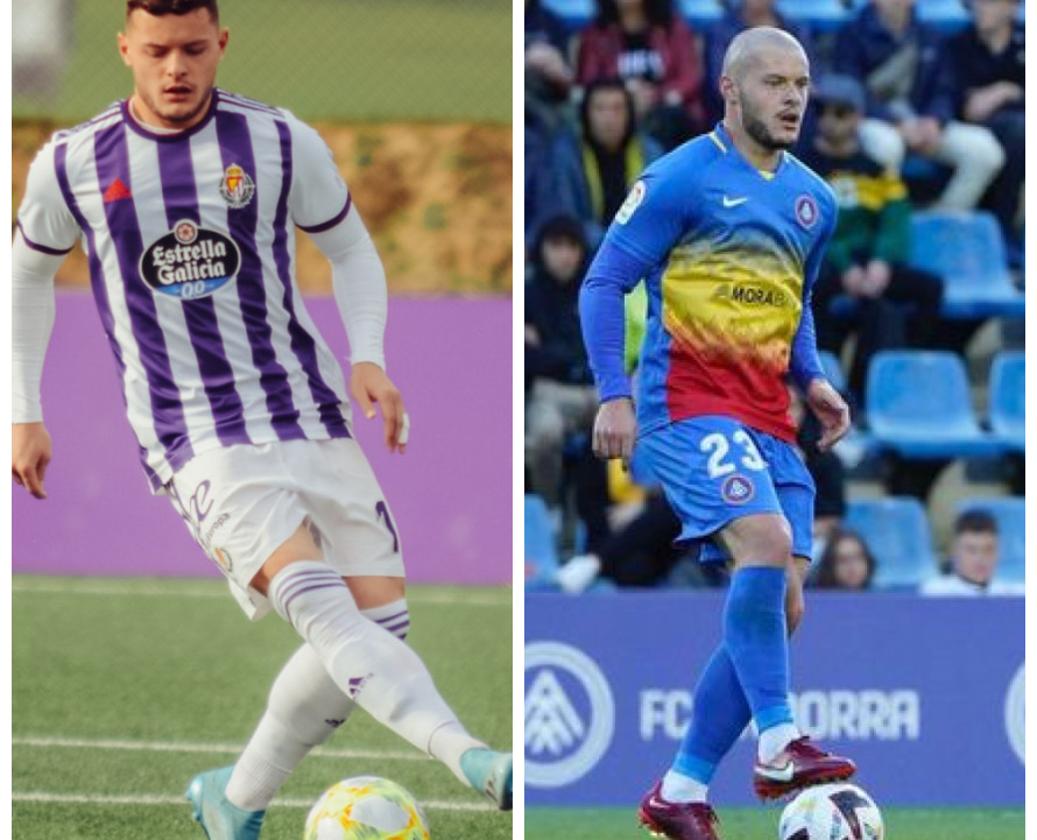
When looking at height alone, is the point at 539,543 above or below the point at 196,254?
below

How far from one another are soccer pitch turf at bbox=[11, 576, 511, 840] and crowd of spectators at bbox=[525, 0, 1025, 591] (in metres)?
0.99

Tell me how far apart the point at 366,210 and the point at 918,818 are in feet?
19.0

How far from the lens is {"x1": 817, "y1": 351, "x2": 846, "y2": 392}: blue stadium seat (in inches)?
336

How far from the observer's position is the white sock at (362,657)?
4.58 m

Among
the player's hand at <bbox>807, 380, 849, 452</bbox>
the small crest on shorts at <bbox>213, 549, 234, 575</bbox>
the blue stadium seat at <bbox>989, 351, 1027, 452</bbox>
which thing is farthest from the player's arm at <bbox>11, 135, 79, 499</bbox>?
the blue stadium seat at <bbox>989, 351, 1027, 452</bbox>

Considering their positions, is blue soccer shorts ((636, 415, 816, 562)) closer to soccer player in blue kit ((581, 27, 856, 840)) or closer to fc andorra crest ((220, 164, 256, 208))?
soccer player in blue kit ((581, 27, 856, 840))

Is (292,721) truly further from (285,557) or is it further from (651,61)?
(651,61)

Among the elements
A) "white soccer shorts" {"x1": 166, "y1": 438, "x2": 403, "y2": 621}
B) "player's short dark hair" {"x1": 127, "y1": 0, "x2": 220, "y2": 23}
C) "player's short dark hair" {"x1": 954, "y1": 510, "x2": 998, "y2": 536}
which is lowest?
"player's short dark hair" {"x1": 954, "y1": 510, "x2": 998, "y2": 536}

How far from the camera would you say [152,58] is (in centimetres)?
482

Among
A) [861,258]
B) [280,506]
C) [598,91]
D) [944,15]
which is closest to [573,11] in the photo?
[598,91]

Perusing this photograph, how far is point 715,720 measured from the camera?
16.9 feet

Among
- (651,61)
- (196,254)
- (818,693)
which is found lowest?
(818,693)

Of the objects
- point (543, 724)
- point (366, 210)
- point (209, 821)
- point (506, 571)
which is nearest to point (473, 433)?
point (506, 571)

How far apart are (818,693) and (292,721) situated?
2.45 meters
